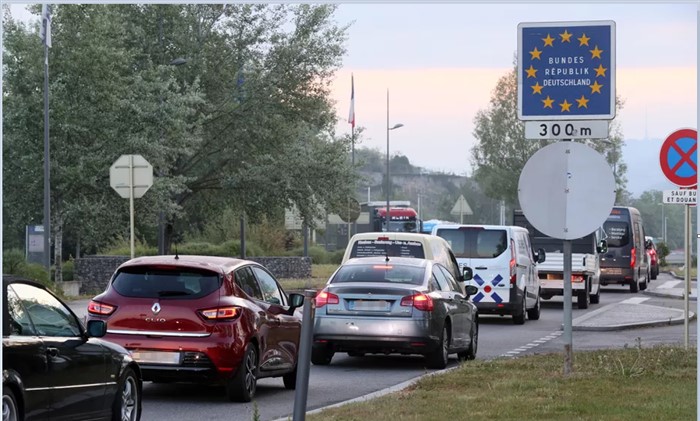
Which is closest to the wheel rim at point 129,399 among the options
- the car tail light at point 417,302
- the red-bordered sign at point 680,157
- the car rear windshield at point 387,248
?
the car tail light at point 417,302

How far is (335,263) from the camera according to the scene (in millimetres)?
74625

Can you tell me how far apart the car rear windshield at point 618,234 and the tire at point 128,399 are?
3726cm

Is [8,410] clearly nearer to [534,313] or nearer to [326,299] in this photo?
[326,299]

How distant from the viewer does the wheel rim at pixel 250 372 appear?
14.4m

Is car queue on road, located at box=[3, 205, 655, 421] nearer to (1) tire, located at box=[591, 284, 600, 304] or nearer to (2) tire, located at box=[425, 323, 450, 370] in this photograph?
(2) tire, located at box=[425, 323, 450, 370]

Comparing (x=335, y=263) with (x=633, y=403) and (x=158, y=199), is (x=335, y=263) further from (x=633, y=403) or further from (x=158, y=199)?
(x=633, y=403)

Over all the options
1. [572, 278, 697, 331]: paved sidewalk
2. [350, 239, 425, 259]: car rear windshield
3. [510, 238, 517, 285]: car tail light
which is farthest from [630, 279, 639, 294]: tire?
[350, 239, 425, 259]: car rear windshield

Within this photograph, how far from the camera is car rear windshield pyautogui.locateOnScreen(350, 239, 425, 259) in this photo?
82.3 ft

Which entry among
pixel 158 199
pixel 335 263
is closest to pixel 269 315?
pixel 158 199

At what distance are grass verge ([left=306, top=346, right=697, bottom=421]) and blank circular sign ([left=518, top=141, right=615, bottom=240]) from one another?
150 cm

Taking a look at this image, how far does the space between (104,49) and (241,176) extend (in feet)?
27.6

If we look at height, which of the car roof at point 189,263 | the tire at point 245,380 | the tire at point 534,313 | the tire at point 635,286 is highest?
the car roof at point 189,263

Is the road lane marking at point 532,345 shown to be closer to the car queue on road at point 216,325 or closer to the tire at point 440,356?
the car queue on road at point 216,325

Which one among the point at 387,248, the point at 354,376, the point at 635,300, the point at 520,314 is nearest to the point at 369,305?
the point at 354,376
